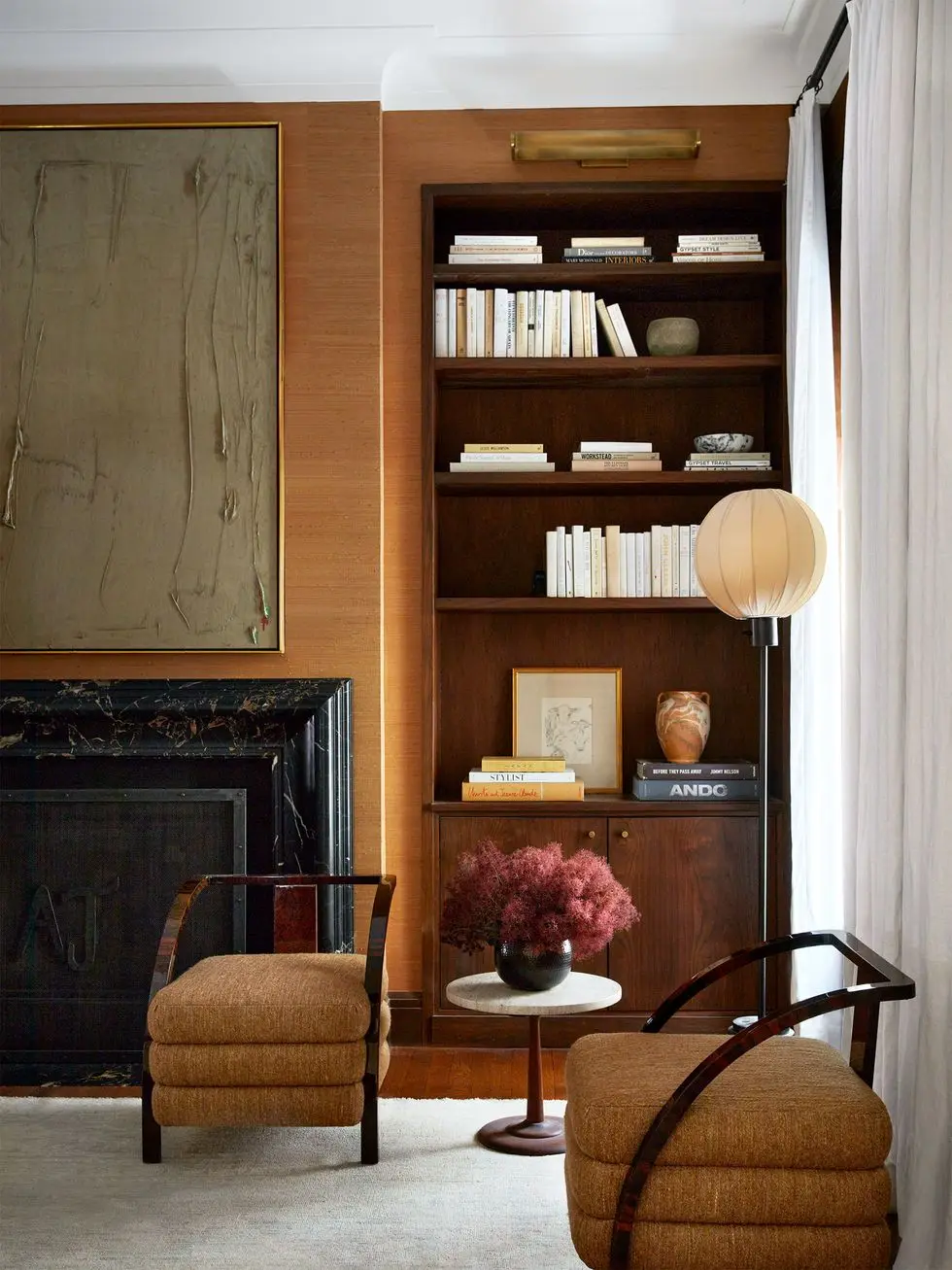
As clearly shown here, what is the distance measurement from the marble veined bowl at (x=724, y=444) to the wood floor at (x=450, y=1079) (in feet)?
6.23

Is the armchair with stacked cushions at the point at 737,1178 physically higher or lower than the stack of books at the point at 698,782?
lower

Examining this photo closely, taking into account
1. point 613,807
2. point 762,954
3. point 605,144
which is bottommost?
point 762,954

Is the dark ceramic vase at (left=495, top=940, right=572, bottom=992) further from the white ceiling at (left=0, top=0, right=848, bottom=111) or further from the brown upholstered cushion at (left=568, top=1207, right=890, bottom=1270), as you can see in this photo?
the white ceiling at (left=0, top=0, right=848, bottom=111)

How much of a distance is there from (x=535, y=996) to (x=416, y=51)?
9.17 feet

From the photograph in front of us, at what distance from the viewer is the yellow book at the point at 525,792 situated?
12.3 feet

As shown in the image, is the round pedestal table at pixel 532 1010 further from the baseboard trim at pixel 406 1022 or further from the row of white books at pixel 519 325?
the row of white books at pixel 519 325

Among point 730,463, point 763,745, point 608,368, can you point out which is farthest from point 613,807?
point 608,368

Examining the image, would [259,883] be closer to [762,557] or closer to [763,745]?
[763,745]

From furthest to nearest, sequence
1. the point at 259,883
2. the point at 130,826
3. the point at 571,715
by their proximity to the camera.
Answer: the point at 571,715 < the point at 130,826 < the point at 259,883

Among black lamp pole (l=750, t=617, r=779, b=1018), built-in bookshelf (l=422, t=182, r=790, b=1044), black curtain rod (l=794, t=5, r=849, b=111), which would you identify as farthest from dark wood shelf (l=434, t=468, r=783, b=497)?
black curtain rod (l=794, t=5, r=849, b=111)

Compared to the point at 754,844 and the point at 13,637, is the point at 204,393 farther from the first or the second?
the point at 754,844

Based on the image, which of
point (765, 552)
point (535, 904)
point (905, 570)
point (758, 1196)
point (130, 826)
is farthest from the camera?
point (130, 826)

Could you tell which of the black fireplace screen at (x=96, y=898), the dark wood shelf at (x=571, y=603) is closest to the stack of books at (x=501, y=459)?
the dark wood shelf at (x=571, y=603)

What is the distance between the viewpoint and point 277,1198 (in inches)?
104
